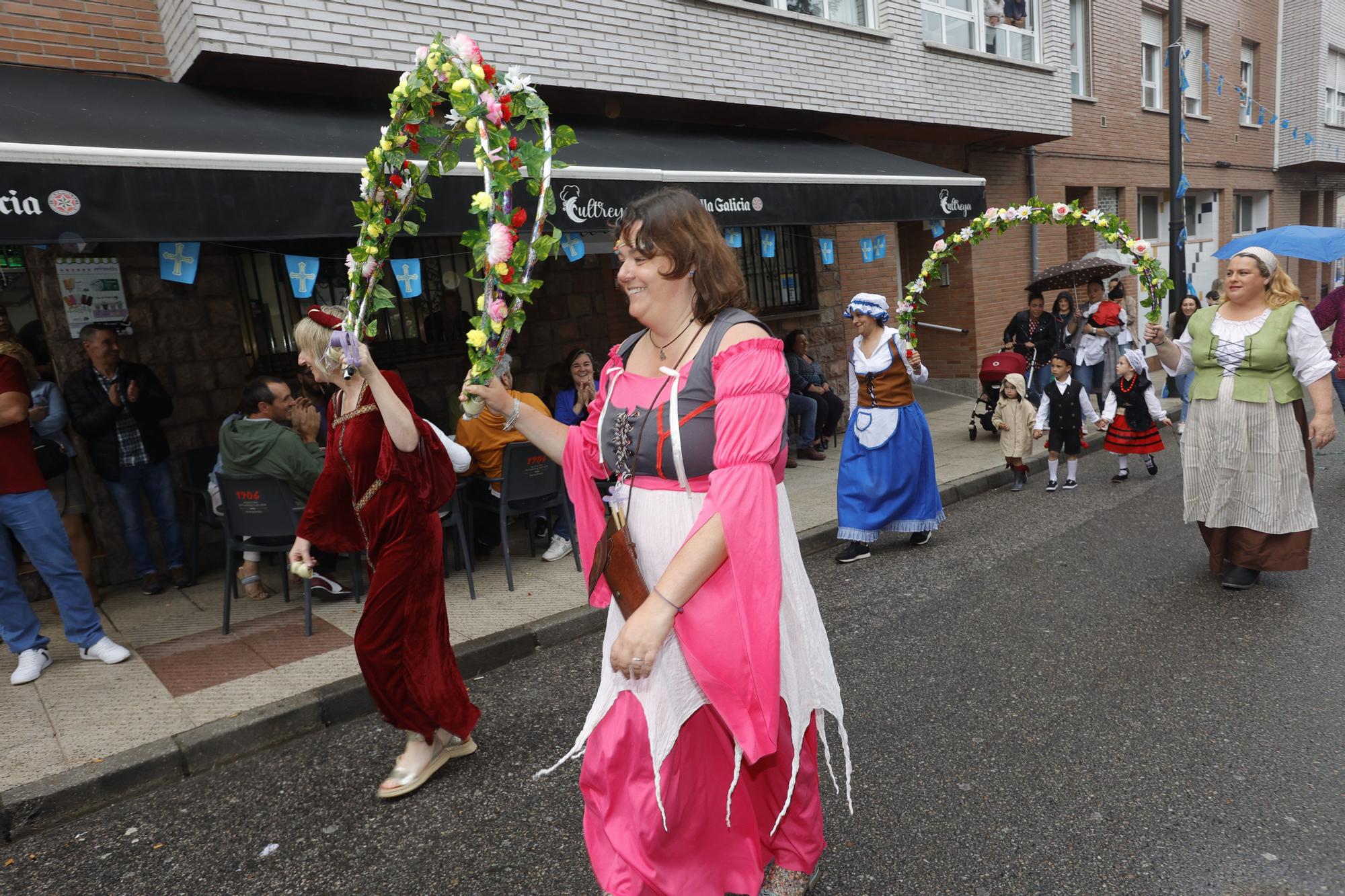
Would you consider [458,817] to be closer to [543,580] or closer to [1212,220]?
[543,580]

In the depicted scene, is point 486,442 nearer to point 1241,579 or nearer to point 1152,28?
point 1241,579

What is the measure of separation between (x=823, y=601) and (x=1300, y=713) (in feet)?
8.11

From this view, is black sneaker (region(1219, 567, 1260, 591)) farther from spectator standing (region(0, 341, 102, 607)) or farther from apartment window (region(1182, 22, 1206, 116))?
apartment window (region(1182, 22, 1206, 116))

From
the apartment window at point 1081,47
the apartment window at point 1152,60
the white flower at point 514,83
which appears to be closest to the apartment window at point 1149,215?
the apartment window at point 1152,60

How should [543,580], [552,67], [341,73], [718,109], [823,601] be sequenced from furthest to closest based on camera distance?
[718,109], [552,67], [341,73], [543,580], [823,601]

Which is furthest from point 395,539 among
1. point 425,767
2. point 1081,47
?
point 1081,47

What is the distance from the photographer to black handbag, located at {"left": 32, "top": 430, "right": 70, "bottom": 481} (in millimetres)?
5375

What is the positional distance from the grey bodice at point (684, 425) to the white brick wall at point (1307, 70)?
86.0 feet

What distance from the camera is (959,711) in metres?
3.71

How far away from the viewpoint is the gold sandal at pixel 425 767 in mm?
3406

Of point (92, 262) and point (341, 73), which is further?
point (341, 73)

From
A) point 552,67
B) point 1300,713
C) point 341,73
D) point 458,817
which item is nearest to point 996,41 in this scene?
point 552,67

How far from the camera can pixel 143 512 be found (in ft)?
21.3

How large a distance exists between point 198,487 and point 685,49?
6.10m
